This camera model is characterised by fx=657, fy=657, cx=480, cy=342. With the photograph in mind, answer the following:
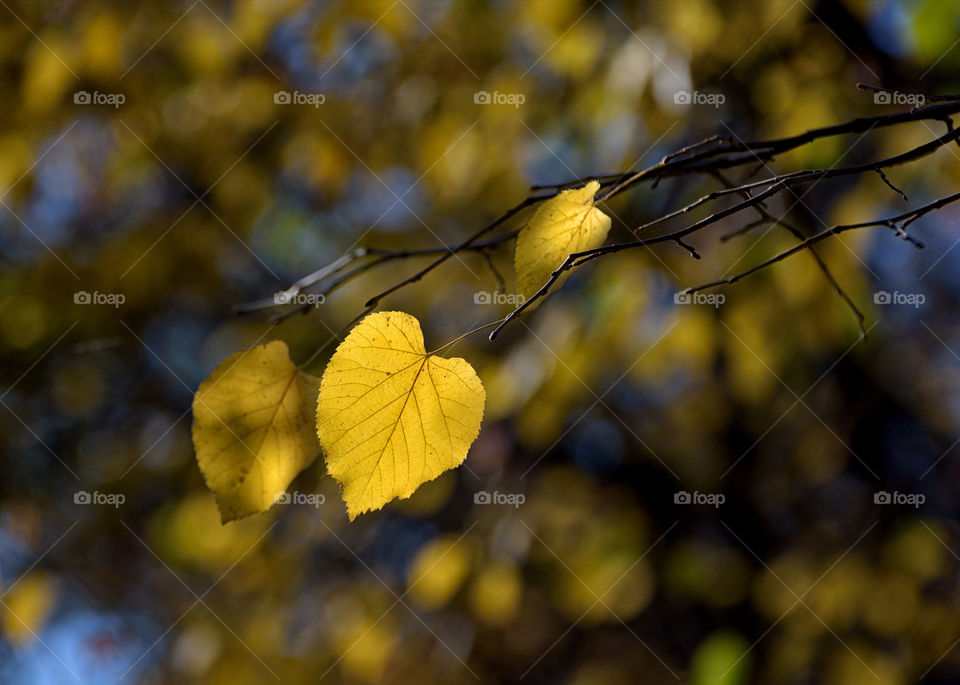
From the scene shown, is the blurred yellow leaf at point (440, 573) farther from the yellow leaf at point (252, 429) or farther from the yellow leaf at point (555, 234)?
the yellow leaf at point (555, 234)

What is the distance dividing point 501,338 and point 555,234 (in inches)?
53.9

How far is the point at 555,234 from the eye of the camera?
0.42 meters

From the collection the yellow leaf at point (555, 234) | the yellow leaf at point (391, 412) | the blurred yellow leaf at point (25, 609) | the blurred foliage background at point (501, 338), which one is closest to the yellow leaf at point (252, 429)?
the yellow leaf at point (391, 412)

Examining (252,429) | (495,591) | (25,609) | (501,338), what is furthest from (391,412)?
(25,609)

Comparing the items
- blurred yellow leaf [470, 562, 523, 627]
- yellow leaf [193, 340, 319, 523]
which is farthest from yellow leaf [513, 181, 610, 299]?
blurred yellow leaf [470, 562, 523, 627]

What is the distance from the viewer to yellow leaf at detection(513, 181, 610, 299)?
1.35 ft

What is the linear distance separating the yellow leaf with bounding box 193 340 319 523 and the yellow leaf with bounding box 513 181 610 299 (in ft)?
0.72

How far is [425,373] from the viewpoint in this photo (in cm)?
44

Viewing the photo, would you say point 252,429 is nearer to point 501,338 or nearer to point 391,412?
point 391,412

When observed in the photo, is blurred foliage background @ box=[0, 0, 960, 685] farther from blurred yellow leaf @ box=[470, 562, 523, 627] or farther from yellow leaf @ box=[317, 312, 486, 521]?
yellow leaf @ box=[317, 312, 486, 521]

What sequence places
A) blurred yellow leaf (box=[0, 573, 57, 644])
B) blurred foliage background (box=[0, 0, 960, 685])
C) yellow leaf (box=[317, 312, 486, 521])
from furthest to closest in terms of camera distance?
1. blurred yellow leaf (box=[0, 573, 57, 644])
2. blurred foliage background (box=[0, 0, 960, 685])
3. yellow leaf (box=[317, 312, 486, 521])

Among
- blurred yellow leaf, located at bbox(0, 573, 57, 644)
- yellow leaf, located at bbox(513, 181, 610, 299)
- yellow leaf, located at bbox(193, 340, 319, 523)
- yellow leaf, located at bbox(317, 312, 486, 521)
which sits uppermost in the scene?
yellow leaf, located at bbox(513, 181, 610, 299)

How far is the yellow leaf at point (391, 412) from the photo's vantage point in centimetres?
41

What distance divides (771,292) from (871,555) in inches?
37.0
